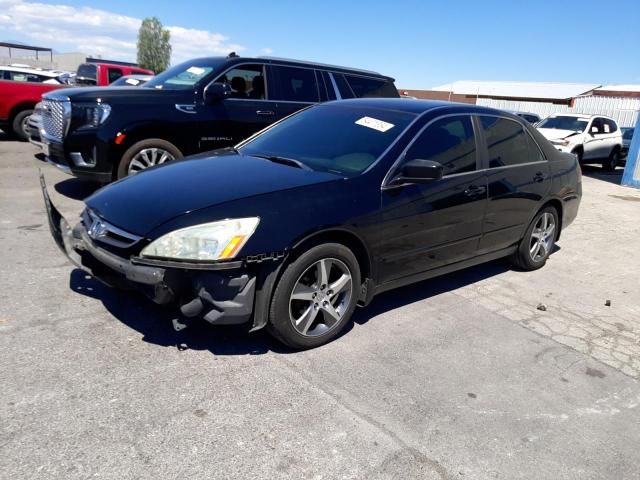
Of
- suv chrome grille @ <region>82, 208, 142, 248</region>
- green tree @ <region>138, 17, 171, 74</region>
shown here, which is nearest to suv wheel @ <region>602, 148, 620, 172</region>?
suv chrome grille @ <region>82, 208, 142, 248</region>

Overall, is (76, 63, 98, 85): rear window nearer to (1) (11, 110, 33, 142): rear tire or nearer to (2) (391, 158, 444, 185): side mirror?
(1) (11, 110, 33, 142): rear tire

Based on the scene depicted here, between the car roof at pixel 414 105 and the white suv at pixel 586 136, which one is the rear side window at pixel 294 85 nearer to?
the car roof at pixel 414 105

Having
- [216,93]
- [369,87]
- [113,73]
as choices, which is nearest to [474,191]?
[216,93]

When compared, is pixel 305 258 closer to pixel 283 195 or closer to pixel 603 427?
pixel 283 195

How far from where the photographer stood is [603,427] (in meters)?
2.98

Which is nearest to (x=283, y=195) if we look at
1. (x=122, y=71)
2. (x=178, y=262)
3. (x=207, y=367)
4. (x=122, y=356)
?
(x=178, y=262)

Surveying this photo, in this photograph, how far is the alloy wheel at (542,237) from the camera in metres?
5.50

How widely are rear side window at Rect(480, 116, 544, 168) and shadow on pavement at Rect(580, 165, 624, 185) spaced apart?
32.1 feet

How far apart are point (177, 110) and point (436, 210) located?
12.8 feet

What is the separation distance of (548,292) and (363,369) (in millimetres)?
2668

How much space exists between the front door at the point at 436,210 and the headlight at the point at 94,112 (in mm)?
3991

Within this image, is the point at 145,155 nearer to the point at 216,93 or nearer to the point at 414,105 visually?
the point at 216,93

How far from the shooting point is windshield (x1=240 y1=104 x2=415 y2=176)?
386 cm

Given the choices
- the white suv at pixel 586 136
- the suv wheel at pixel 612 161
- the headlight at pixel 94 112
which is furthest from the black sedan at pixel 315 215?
the suv wheel at pixel 612 161
